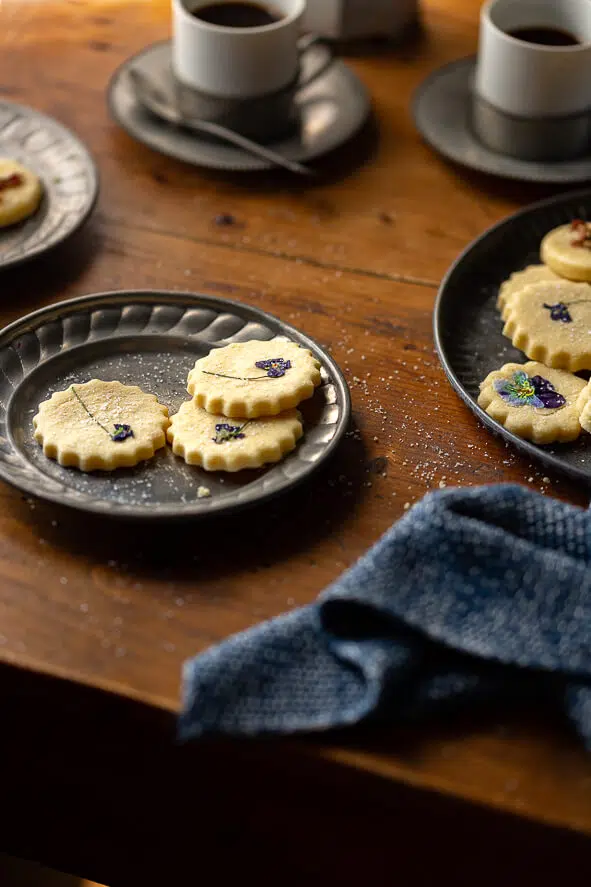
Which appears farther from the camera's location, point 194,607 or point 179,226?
point 179,226

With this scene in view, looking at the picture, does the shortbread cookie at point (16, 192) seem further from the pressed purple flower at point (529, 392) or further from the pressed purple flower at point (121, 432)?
the pressed purple flower at point (529, 392)

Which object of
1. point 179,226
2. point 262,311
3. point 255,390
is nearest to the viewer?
point 255,390

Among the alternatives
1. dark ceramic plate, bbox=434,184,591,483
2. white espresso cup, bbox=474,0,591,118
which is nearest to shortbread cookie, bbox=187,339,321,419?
dark ceramic plate, bbox=434,184,591,483

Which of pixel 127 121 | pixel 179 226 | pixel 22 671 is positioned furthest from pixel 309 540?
pixel 127 121

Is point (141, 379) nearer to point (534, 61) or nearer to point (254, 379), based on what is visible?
point (254, 379)

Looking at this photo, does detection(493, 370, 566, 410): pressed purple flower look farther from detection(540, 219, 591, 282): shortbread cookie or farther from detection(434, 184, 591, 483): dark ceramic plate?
detection(540, 219, 591, 282): shortbread cookie

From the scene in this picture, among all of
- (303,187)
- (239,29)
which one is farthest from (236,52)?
(303,187)

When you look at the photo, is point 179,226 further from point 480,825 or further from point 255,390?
point 480,825

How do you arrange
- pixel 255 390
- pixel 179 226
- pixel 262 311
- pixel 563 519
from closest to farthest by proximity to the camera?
pixel 563 519, pixel 255 390, pixel 262 311, pixel 179 226
